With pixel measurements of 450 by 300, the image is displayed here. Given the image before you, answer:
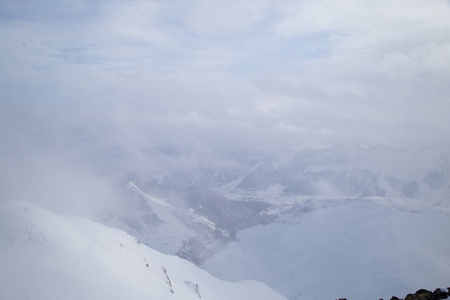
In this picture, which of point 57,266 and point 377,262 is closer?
point 57,266

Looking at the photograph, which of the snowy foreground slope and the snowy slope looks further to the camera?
the snowy slope

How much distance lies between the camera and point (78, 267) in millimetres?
39125

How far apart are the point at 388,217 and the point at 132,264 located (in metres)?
173

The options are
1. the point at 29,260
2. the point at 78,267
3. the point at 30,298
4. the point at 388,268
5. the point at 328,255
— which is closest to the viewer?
the point at 30,298

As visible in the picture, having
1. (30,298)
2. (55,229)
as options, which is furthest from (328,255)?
(30,298)

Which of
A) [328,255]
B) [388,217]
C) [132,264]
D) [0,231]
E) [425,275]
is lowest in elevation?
[328,255]

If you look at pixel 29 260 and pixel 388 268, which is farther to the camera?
pixel 388 268

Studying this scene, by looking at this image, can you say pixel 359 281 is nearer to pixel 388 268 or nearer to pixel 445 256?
pixel 388 268

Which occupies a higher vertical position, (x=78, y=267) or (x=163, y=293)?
(x=78, y=267)

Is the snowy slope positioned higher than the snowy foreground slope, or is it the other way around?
the snowy foreground slope

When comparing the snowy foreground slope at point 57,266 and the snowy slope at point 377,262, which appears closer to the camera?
the snowy foreground slope at point 57,266

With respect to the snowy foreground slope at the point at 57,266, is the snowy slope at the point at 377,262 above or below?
below

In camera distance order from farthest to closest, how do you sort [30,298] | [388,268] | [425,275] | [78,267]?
[388,268], [425,275], [78,267], [30,298]

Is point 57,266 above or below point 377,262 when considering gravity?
above
